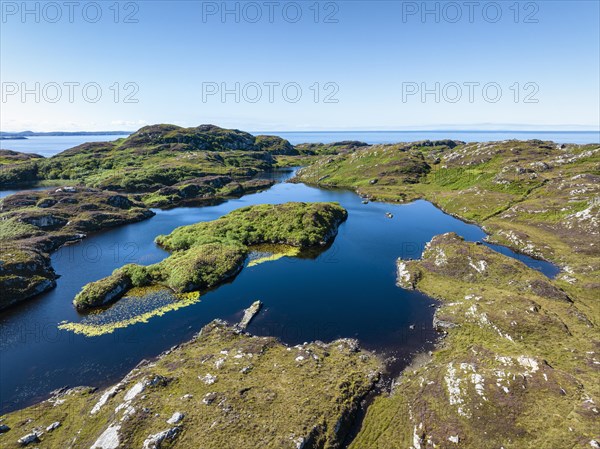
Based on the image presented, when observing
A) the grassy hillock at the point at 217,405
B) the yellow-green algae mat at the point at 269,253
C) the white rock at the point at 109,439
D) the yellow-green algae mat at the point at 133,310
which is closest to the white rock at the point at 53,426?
the grassy hillock at the point at 217,405

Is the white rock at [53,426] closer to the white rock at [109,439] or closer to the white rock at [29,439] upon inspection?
the white rock at [29,439]

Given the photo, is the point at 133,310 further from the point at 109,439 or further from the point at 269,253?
the point at 269,253

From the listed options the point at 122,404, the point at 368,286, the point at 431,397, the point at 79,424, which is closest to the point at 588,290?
the point at 368,286

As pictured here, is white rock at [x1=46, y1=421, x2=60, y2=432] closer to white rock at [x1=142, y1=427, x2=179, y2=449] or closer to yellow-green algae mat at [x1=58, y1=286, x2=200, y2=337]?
white rock at [x1=142, y1=427, x2=179, y2=449]

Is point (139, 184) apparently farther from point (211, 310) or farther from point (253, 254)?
point (211, 310)

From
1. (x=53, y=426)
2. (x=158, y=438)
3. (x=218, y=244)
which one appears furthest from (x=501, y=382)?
(x=218, y=244)
